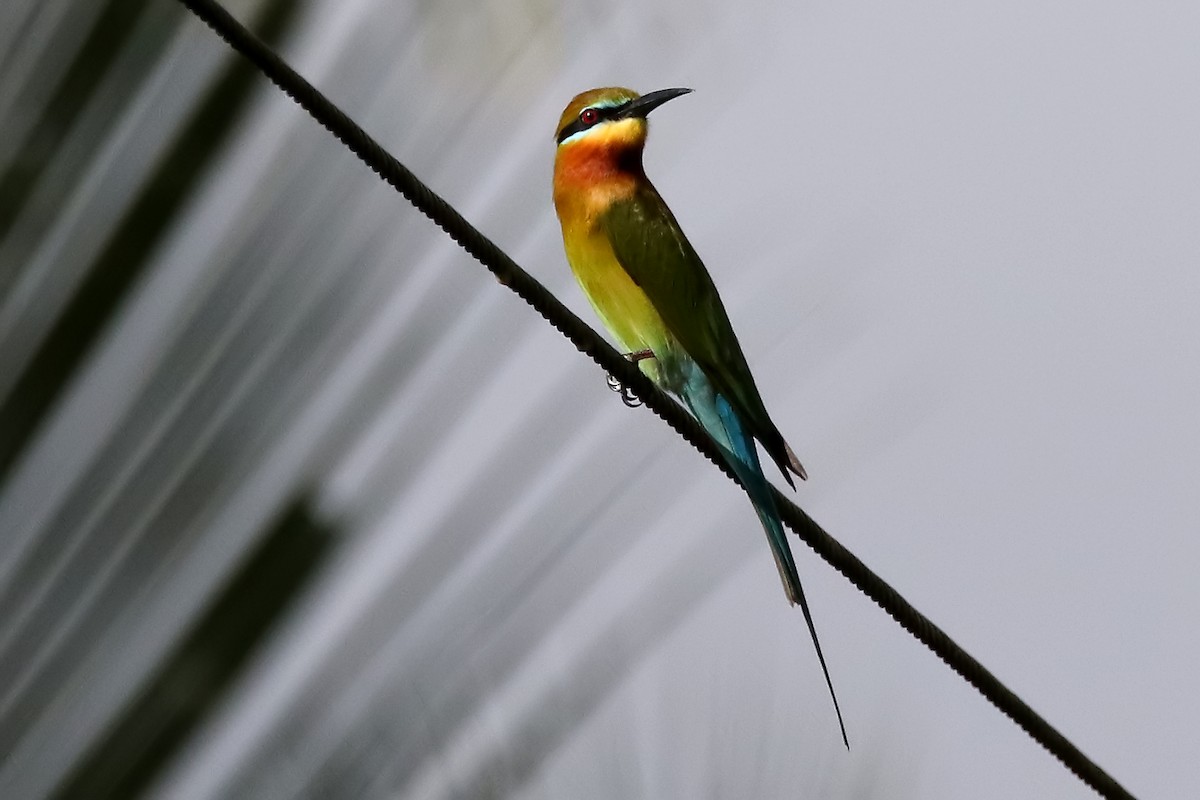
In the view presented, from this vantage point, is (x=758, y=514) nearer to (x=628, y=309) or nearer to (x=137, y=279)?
(x=628, y=309)

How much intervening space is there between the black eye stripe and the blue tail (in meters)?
0.75

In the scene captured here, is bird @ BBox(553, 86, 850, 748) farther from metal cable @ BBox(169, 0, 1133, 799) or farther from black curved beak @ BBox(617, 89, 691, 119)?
metal cable @ BBox(169, 0, 1133, 799)

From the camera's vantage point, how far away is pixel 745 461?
2.28 metres

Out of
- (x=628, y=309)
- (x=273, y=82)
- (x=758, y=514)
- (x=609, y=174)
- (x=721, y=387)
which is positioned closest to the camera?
(x=273, y=82)

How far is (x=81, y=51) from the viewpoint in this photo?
2.12 ft

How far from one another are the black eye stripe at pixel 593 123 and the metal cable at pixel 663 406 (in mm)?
1278

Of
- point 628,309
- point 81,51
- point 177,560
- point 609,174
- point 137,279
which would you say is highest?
point 609,174

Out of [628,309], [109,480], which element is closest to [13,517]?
[109,480]

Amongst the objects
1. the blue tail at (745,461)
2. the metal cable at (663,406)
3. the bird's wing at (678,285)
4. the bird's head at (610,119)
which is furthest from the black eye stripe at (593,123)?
the metal cable at (663,406)

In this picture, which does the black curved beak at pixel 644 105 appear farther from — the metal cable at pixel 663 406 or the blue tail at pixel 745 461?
the metal cable at pixel 663 406

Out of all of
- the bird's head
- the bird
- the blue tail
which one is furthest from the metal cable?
the bird's head

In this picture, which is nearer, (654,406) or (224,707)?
(224,707)

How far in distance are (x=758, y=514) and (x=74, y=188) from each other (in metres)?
1.59

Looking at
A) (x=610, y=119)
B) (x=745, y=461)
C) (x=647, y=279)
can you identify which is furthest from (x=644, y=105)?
(x=745, y=461)
